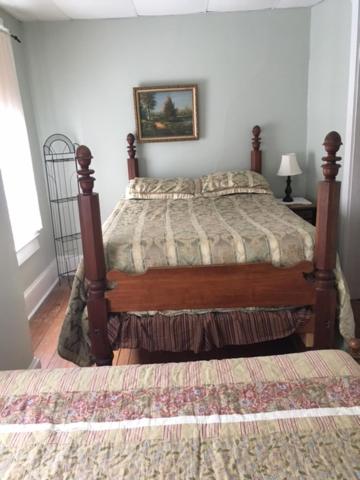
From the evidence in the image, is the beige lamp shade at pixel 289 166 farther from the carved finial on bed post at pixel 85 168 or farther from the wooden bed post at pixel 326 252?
the carved finial on bed post at pixel 85 168

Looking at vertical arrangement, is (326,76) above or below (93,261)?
above

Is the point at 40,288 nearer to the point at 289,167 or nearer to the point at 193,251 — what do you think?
the point at 193,251

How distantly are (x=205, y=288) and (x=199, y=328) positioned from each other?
22cm

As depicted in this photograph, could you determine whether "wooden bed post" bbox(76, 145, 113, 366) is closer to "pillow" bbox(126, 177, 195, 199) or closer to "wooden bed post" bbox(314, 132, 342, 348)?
"wooden bed post" bbox(314, 132, 342, 348)

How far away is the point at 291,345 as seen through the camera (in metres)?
2.39

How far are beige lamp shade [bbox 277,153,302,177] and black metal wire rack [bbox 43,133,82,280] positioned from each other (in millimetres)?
1924

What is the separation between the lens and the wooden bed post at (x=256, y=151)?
3.55 m

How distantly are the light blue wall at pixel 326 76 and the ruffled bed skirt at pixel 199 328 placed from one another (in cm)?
144

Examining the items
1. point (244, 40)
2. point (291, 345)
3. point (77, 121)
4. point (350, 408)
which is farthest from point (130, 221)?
point (244, 40)

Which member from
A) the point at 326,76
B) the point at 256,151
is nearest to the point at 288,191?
the point at 256,151

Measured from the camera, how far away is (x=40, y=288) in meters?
3.25

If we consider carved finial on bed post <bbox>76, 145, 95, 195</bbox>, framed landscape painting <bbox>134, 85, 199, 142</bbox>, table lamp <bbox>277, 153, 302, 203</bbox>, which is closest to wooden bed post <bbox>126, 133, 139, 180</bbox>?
framed landscape painting <bbox>134, 85, 199, 142</bbox>

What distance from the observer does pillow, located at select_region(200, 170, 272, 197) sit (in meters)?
3.28

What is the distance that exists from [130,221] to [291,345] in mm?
1291
